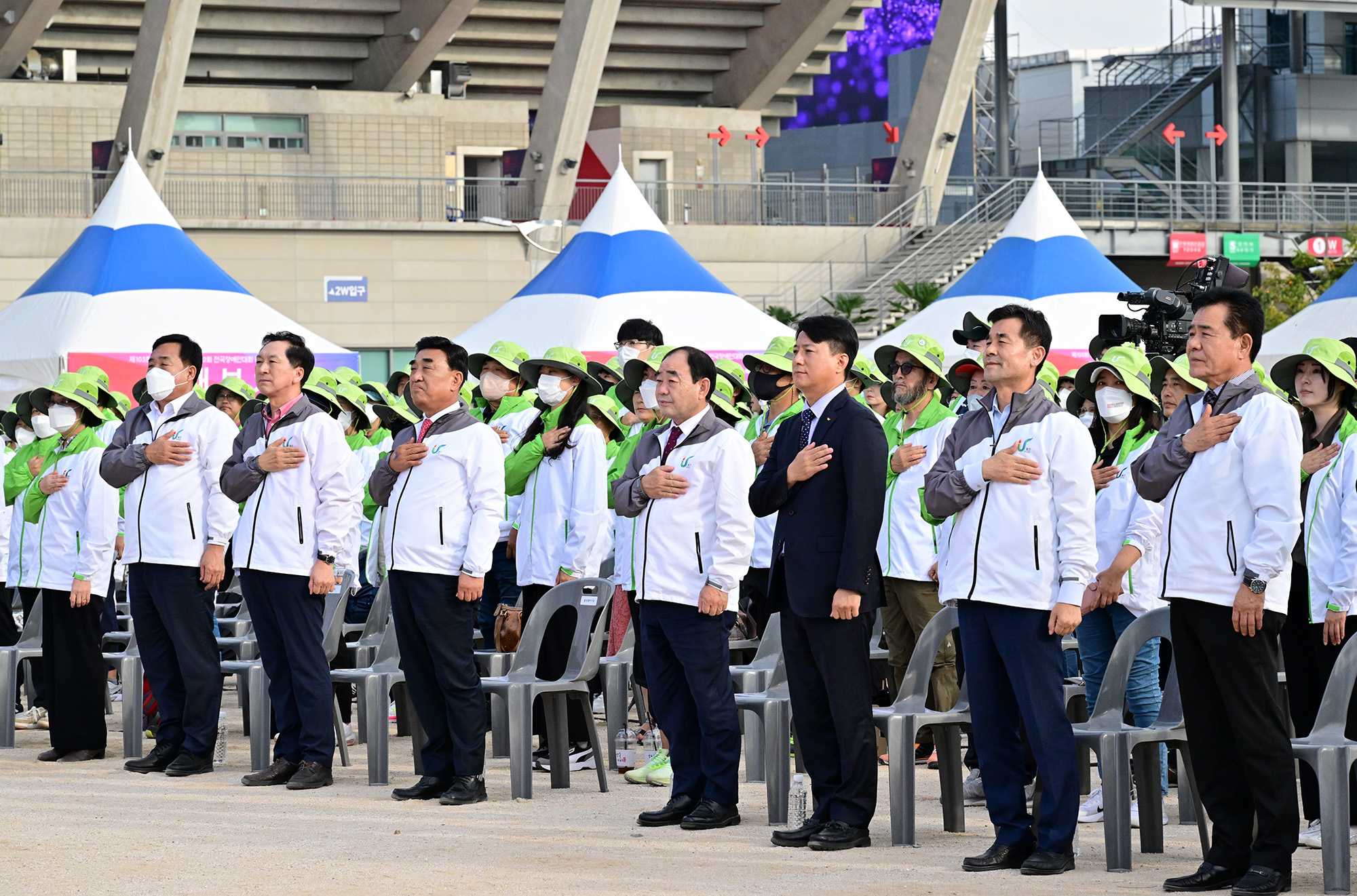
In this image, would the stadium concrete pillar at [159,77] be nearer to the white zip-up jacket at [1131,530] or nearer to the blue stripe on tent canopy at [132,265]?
the blue stripe on tent canopy at [132,265]

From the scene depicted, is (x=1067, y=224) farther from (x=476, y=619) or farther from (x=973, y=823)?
(x=973, y=823)

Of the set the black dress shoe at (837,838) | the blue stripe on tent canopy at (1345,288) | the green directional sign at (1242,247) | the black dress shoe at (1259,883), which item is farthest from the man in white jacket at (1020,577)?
the green directional sign at (1242,247)

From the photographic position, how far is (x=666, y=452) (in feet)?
24.3

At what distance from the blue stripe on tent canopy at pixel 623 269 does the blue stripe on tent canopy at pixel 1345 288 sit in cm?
532

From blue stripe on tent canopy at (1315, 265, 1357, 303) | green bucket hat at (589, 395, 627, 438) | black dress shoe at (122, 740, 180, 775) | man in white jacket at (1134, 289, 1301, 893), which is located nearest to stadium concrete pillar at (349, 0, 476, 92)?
blue stripe on tent canopy at (1315, 265, 1357, 303)

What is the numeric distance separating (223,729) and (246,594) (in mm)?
1106

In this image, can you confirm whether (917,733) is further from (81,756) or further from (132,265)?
(132,265)

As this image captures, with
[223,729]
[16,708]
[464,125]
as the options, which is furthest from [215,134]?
[223,729]

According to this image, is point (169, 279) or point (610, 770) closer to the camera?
point (610, 770)

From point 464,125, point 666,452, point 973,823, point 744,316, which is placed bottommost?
point 973,823

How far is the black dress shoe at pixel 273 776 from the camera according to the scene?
838cm

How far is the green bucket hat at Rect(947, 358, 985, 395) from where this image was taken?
28.5ft

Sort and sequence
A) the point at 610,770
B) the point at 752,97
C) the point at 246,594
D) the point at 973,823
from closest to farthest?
1. the point at 973,823
2. the point at 246,594
3. the point at 610,770
4. the point at 752,97

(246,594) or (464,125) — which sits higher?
(464,125)
